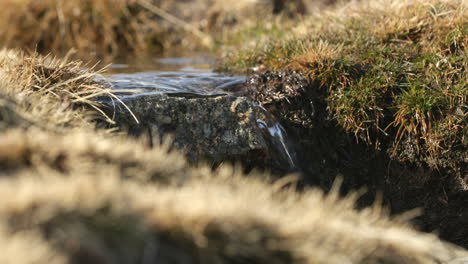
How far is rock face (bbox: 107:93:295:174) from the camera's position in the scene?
3.88 meters

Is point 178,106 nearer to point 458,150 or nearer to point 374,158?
point 374,158

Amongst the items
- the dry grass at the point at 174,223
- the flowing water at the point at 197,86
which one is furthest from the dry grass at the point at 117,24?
the dry grass at the point at 174,223

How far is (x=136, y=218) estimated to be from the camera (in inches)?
81.0

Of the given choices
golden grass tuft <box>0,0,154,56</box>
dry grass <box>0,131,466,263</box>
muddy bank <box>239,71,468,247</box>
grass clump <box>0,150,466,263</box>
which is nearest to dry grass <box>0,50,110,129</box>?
dry grass <box>0,131,466,263</box>

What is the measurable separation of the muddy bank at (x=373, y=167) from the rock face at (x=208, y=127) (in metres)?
0.48

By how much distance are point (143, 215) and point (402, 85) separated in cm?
337

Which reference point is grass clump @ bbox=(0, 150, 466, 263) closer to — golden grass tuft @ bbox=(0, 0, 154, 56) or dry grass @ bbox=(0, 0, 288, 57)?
dry grass @ bbox=(0, 0, 288, 57)

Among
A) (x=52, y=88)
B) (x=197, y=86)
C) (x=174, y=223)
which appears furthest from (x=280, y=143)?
(x=174, y=223)

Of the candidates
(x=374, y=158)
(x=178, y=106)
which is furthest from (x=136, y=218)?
(x=374, y=158)

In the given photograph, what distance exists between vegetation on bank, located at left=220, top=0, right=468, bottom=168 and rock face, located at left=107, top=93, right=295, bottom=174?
2.96 feet

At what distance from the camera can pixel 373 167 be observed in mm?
4559

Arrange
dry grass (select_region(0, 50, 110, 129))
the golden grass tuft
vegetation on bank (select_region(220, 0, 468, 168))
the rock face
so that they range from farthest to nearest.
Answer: the golden grass tuft
vegetation on bank (select_region(220, 0, 468, 168))
the rock face
dry grass (select_region(0, 50, 110, 129))

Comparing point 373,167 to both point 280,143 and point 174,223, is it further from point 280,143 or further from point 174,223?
point 174,223

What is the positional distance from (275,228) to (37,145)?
4.30ft
